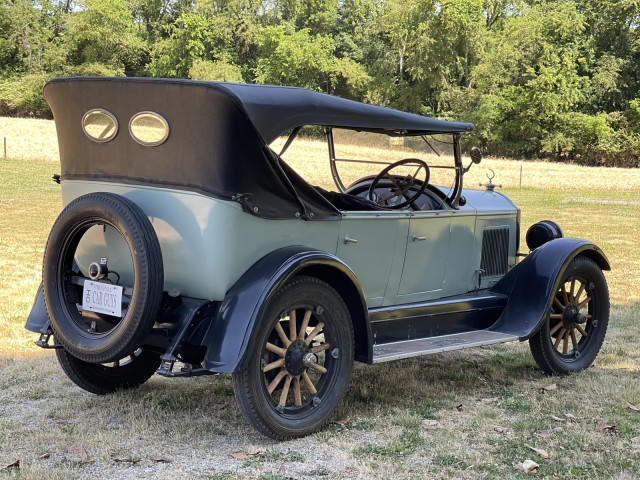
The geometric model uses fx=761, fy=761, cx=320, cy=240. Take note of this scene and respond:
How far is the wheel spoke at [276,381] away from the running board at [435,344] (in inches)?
22.6

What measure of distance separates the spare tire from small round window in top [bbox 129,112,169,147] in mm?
367

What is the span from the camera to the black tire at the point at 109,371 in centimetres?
469

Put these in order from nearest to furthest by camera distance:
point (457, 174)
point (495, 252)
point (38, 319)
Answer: point (38, 319)
point (457, 174)
point (495, 252)

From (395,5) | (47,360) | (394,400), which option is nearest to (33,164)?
(47,360)

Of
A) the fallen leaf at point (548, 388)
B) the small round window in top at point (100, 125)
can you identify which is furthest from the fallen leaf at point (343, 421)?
the small round window in top at point (100, 125)

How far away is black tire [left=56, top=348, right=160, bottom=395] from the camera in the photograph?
4.69m

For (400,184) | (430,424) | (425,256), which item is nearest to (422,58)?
(400,184)

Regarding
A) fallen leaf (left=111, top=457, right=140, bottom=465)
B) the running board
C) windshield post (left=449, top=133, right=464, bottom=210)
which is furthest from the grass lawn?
windshield post (left=449, top=133, right=464, bottom=210)

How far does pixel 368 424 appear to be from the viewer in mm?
4398

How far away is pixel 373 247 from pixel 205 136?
4.51 ft

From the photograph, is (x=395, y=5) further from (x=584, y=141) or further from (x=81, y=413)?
(x=81, y=413)

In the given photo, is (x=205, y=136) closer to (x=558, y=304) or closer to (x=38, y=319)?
(x=38, y=319)

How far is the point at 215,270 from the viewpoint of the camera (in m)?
3.96

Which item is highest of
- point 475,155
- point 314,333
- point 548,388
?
point 475,155
